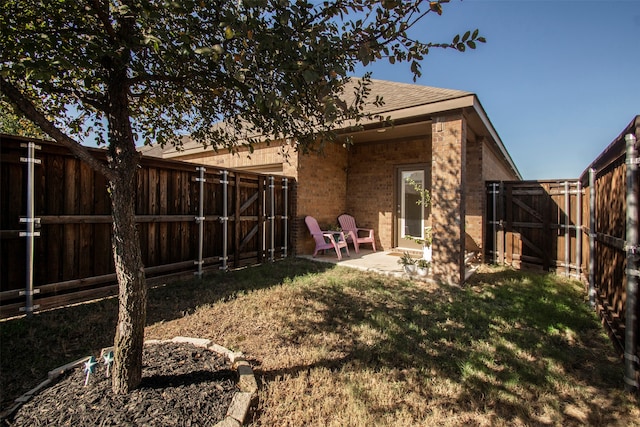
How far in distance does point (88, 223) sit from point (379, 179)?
6943mm

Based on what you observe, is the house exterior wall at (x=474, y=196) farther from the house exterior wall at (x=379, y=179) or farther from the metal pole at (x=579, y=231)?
the metal pole at (x=579, y=231)

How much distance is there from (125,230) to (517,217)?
7.79 metres

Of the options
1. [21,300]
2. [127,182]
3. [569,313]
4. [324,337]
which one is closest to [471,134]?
[569,313]

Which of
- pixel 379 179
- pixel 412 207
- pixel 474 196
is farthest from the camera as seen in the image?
pixel 379 179

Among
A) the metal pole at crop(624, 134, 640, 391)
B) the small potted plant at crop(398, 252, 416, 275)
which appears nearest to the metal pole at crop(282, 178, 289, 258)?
the small potted plant at crop(398, 252, 416, 275)

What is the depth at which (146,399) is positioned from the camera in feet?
6.52

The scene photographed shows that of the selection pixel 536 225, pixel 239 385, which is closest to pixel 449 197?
pixel 536 225

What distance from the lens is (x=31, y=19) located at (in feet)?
6.64

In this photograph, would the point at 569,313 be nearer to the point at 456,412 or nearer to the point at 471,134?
the point at 456,412

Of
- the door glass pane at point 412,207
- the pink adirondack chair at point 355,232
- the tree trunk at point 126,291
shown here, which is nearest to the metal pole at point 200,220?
the tree trunk at point 126,291

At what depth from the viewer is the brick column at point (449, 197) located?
207 inches

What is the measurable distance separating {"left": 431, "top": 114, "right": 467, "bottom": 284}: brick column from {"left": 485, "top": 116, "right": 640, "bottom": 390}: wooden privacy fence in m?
1.78

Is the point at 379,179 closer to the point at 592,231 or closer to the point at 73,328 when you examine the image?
the point at 592,231

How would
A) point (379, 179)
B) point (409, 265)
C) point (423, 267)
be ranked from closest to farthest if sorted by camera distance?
1. point (423, 267)
2. point (409, 265)
3. point (379, 179)
